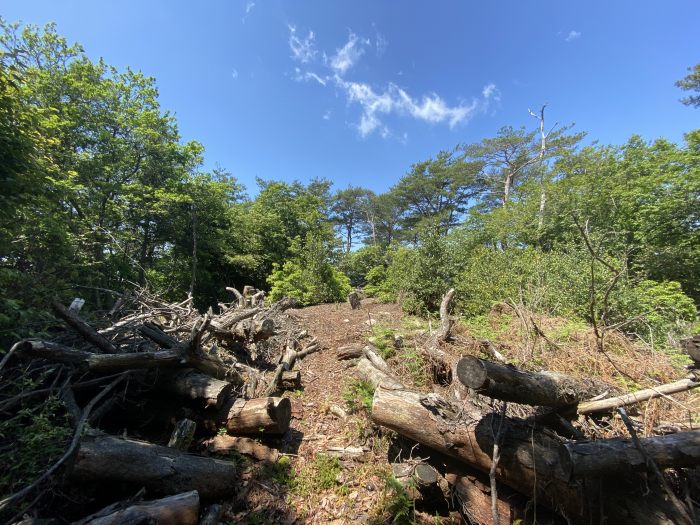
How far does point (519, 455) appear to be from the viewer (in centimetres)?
234

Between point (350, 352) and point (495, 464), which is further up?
point (350, 352)

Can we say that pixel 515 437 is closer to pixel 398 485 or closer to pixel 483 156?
pixel 398 485

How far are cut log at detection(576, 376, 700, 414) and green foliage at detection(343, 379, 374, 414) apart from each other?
237cm

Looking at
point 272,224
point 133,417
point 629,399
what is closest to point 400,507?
point 629,399

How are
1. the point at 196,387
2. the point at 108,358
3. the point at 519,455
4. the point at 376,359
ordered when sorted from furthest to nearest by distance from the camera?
the point at 376,359 → the point at 196,387 → the point at 108,358 → the point at 519,455

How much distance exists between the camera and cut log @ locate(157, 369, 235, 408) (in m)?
3.26

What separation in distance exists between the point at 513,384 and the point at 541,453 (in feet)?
1.91

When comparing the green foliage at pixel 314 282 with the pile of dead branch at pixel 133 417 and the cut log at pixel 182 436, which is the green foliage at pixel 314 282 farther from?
the cut log at pixel 182 436

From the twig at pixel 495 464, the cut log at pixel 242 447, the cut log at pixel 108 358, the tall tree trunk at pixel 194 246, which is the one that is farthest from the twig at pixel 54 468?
the tall tree trunk at pixel 194 246

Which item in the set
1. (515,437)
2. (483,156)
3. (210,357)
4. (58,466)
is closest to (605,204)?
(483,156)

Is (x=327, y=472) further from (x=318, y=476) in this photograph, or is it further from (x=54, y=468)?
(x=54, y=468)

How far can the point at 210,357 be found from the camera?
12.7 feet

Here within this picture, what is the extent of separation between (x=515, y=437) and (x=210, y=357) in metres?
3.68

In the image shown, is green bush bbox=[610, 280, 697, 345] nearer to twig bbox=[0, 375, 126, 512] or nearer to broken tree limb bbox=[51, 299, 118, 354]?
twig bbox=[0, 375, 126, 512]
